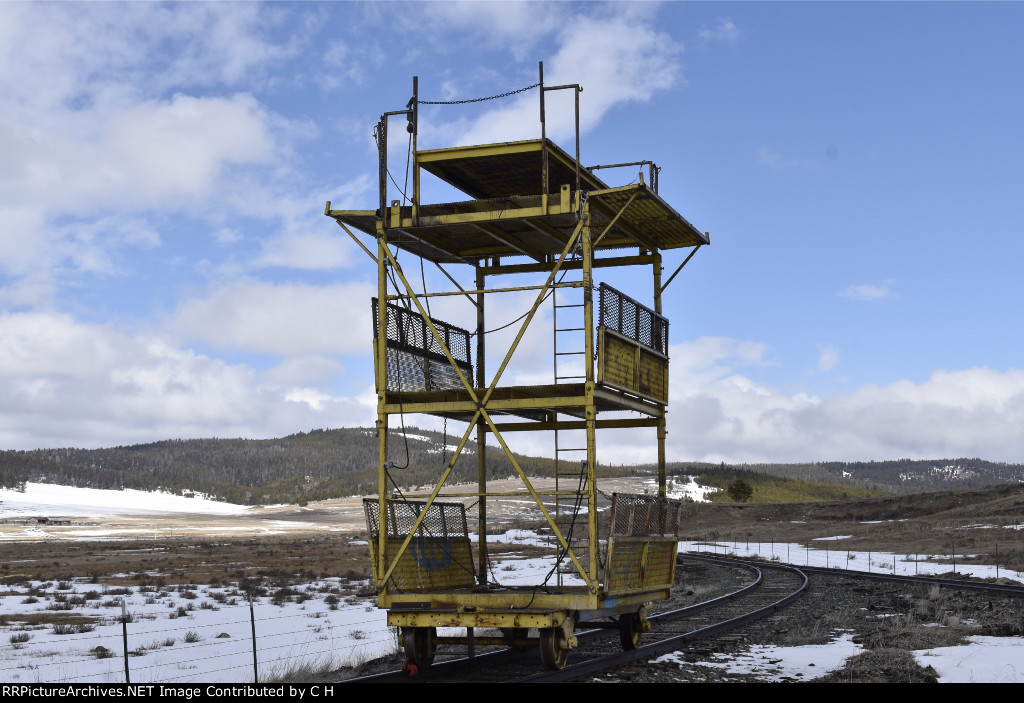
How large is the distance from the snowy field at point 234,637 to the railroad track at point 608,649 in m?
0.93

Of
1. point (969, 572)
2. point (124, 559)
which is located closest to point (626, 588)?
point (969, 572)

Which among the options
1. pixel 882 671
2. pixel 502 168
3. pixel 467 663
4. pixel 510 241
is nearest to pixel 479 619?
pixel 467 663

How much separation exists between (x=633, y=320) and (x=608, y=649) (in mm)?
4520

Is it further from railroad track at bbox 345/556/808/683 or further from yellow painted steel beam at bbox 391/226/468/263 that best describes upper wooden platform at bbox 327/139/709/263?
railroad track at bbox 345/556/808/683

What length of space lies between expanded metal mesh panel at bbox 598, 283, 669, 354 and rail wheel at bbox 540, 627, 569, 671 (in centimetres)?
362

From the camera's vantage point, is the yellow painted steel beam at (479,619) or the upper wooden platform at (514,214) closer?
the yellow painted steel beam at (479,619)

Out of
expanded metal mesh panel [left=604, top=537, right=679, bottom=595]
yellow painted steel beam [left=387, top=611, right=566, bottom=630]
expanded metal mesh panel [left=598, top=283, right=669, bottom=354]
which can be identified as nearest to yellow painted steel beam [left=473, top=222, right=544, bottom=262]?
expanded metal mesh panel [left=598, top=283, right=669, bottom=354]

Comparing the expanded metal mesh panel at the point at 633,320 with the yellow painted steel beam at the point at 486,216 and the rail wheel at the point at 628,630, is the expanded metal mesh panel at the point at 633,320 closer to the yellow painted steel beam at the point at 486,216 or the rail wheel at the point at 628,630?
the yellow painted steel beam at the point at 486,216

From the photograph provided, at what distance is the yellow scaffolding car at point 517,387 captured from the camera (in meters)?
11.8

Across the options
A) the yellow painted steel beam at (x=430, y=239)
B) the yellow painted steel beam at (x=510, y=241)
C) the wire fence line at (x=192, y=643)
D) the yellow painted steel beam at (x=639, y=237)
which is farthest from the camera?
the wire fence line at (x=192, y=643)

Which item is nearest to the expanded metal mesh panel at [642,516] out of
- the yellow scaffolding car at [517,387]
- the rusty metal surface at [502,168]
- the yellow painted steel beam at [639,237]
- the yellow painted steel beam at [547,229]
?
the yellow scaffolding car at [517,387]

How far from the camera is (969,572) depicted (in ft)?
96.5

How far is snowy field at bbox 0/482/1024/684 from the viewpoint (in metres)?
12.9

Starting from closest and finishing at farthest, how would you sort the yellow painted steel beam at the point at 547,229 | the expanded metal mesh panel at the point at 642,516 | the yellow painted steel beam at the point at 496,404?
the yellow painted steel beam at the point at 496,404 → the expanded metal mesh panel at the point at 642,516 → the yellow painted steel beam at the point at 547,229
